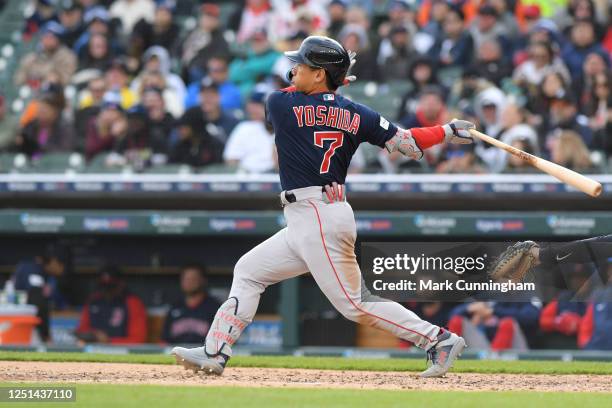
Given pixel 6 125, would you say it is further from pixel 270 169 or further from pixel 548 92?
Result: pixel 548 92

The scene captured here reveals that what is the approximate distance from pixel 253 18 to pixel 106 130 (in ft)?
7.87

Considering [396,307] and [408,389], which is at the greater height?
[396,307]

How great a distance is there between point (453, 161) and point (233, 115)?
232 cm

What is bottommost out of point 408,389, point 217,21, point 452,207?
point 408,389

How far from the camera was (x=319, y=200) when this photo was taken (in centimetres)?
620

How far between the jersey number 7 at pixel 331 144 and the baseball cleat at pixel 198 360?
3.60 feet

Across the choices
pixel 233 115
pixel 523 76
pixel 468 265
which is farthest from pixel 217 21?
pixel 468 265

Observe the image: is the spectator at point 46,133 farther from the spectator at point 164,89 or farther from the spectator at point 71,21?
the spectator at point 71,21

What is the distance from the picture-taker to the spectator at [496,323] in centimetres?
1024

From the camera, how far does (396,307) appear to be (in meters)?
6.36

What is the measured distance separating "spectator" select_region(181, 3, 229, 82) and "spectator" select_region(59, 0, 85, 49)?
158cm

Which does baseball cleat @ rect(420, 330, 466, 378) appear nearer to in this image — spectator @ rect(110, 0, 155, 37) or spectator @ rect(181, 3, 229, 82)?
spectator @ rect(181, 3, 229, 82)

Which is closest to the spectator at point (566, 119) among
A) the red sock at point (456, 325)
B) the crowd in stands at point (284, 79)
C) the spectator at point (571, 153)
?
the crowd in stands at point (284, 79)

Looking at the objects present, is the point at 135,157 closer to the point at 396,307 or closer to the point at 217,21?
the point at 217,21
